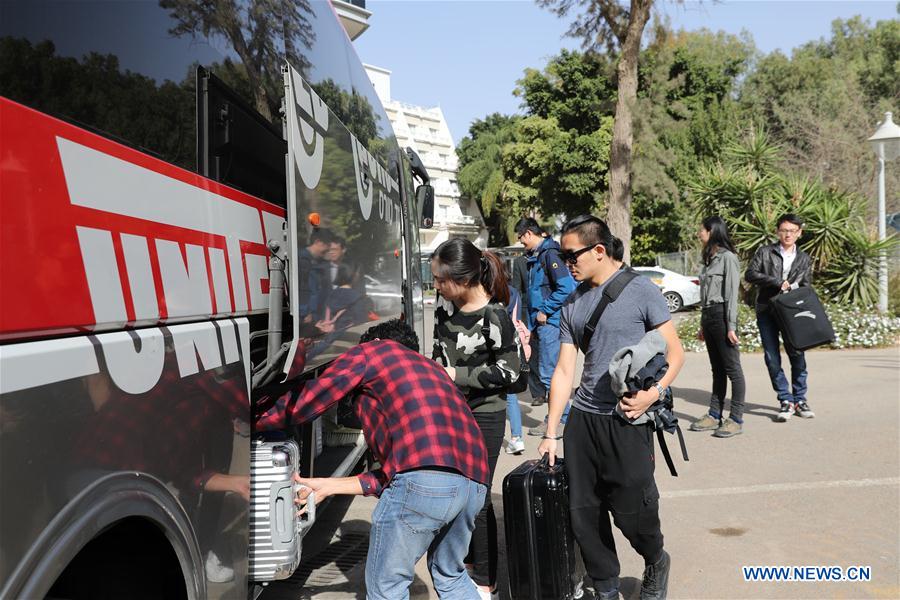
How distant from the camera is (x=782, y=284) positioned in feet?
→ 24.8

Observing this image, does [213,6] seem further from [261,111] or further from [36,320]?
[36,320]

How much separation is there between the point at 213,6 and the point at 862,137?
29.6m

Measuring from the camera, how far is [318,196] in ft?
11.3

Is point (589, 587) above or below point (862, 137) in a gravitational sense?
below

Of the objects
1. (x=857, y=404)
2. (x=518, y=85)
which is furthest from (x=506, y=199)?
(x=857, y=404)

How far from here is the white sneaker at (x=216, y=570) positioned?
99.2 inches

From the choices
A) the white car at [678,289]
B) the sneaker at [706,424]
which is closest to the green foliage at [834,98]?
the white car at [678,289]

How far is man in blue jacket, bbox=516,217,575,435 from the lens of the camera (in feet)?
24.1

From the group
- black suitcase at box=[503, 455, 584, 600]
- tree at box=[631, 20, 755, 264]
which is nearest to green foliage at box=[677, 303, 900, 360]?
black suitcase at box=[503, 455, 584, 600]

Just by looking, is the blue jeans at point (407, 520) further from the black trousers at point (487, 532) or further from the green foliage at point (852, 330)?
the green foliage at point (852, 330)

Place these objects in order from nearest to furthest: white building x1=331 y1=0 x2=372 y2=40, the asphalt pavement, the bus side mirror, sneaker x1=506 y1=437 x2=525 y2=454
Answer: the asphalt pavement < sneaker x1=506 y1=437 x2=525 y2=454 < white building x1=331 y1=0 x2=372 y2=40 < the bus side mirror

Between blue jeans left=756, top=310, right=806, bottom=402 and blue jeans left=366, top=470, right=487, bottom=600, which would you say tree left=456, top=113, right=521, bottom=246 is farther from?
blue jeans left=366, top=470, right=487, bottom=600

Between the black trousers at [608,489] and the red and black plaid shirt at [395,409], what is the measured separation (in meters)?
0.79

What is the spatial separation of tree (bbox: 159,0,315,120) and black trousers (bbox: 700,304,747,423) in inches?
175
